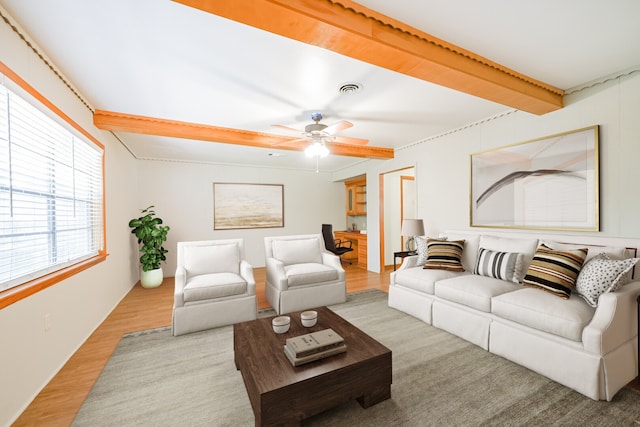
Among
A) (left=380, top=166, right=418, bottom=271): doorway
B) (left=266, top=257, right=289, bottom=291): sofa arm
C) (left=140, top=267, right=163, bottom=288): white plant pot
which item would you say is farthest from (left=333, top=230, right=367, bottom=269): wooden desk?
(left=140, top=267, right=163, bottom=288): white plant pot

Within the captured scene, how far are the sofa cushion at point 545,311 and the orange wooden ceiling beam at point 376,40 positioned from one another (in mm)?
1790

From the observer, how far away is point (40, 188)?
6.68ft

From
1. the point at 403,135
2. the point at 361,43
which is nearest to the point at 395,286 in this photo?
the point at 403,135

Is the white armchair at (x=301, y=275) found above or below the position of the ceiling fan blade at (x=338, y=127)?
below

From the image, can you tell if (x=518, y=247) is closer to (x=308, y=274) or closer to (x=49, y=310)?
(x=308, y=274)

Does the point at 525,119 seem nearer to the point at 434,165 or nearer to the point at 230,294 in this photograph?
the point at 434,165

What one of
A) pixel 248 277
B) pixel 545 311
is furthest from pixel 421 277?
pixel 248 277

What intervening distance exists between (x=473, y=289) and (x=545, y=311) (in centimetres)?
58

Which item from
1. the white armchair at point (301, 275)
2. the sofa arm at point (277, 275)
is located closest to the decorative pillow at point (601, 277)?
the white armchair at point (301, 275)

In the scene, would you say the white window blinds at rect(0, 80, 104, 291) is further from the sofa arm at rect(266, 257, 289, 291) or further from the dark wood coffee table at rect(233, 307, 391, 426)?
the sofa arm at rect(266, 257, 289, 291)

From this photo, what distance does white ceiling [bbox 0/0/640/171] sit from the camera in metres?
1.65

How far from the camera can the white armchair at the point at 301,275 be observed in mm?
3391

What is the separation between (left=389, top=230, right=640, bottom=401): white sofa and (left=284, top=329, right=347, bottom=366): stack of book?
1.48 m

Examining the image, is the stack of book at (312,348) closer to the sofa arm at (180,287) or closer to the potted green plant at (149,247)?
the sofa arm at (180,287)
